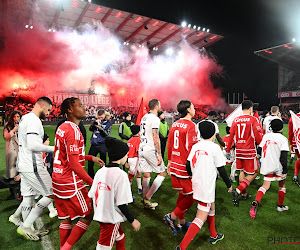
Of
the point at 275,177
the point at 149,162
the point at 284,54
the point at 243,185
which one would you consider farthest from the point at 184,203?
the point at 284,54

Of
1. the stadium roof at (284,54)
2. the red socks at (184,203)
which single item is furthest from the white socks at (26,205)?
the stadium roof at (284,54)

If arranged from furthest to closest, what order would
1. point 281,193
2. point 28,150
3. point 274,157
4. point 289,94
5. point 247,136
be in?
point 289,94 → point 247,136 → point 281,193 → point 274,157 → point 28,150

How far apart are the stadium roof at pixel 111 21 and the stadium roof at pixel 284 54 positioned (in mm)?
7720

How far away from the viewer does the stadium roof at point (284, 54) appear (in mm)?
30328

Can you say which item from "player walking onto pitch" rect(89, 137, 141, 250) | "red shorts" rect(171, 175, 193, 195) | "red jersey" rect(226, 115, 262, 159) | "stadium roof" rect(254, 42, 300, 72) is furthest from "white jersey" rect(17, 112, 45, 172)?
"stadium roof" rect(254, 42, 300, 72)

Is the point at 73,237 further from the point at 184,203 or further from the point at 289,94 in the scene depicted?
the point at 289,94

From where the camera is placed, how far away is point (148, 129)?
4535 millimetres

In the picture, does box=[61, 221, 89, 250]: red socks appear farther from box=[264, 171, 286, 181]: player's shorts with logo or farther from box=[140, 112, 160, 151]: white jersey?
box=[264, 171, 286, 181]: player's shorts with logo

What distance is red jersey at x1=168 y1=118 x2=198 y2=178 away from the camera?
3.53m

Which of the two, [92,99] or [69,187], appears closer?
[69,187]

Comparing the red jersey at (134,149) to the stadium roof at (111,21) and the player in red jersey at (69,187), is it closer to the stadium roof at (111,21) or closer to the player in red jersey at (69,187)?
the player in red jersey at (69,187)

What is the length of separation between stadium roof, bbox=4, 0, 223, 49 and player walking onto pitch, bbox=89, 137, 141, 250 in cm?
2532

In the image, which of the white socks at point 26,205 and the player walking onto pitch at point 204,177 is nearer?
the player walking onto pitch at point 204,177

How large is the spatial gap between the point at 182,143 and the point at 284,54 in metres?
37.1
